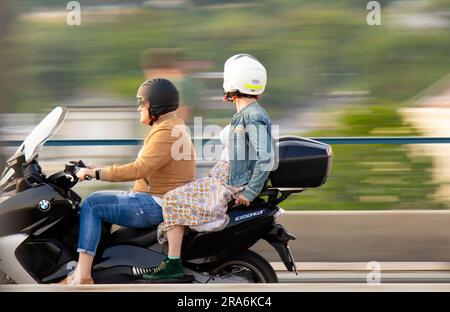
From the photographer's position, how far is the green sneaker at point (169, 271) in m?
3.85

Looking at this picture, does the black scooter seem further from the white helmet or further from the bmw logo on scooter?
the white helmet

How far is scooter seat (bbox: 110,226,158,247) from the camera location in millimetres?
3953

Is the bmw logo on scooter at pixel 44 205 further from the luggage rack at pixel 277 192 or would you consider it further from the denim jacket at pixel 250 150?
the luggage rack at pixel 277 192

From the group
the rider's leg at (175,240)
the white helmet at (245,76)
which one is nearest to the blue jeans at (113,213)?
the rider's leg at (175,240)

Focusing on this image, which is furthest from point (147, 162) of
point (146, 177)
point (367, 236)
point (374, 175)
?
point (367, 236)

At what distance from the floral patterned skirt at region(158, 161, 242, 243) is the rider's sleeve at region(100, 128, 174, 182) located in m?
0.13

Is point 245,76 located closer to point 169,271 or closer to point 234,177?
point 234,177

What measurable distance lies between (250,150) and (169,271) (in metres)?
0.59

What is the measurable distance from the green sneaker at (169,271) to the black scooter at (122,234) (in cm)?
5

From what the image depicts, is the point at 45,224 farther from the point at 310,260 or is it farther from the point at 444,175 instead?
the point at 444,175

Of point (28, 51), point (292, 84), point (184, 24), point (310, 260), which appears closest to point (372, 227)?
point (310, 260)

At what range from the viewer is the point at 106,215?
3.91 meters
